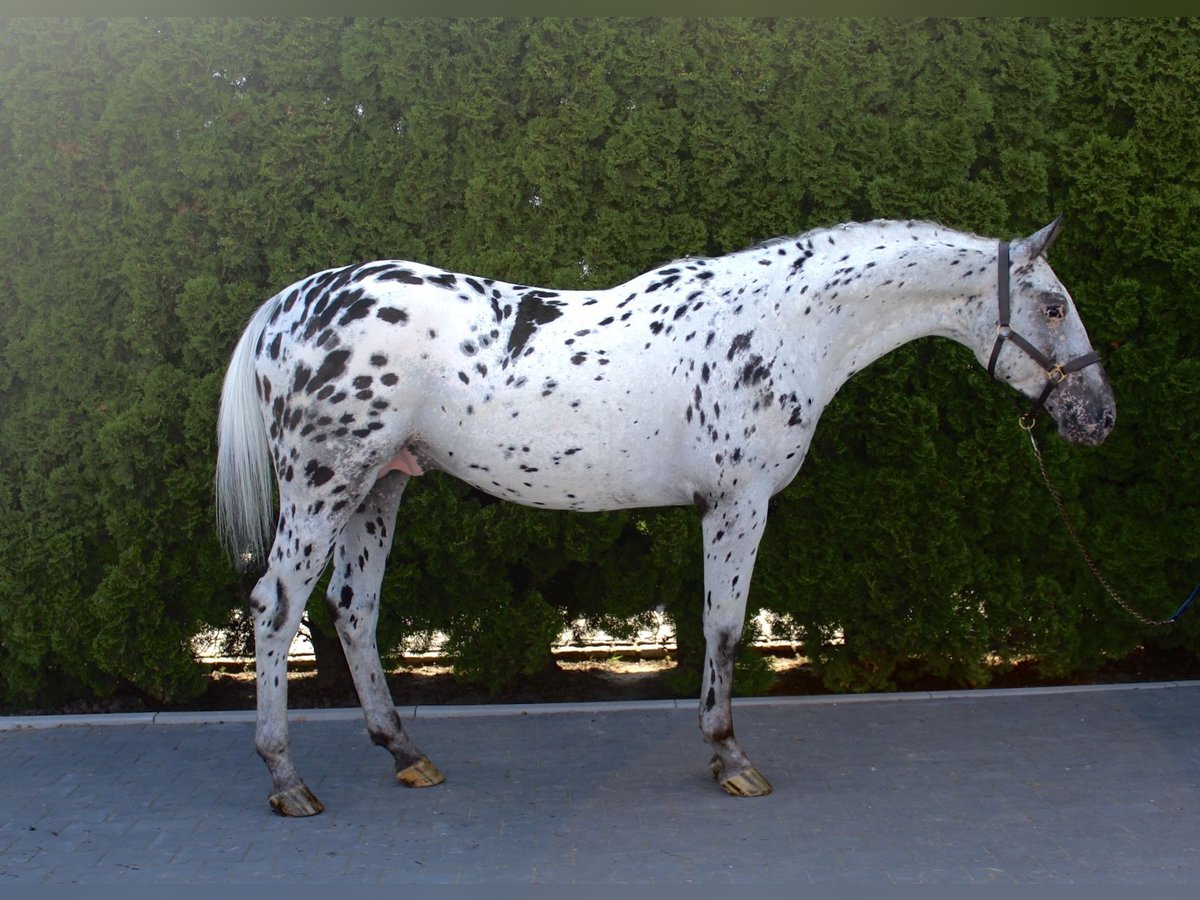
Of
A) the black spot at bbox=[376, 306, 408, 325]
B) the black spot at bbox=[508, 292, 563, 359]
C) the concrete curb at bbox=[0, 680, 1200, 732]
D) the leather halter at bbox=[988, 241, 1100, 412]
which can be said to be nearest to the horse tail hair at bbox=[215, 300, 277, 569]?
the black spot at bbox=[376, 306, 408, 325]

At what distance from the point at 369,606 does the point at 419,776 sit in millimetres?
724

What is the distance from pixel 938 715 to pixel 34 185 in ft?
17.2

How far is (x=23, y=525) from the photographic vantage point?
595 centimetres

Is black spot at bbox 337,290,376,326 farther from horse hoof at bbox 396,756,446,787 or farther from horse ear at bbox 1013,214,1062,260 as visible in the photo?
horse ear at bbox 1013,214,1062,260

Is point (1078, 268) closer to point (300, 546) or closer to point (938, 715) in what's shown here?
point (938, 715)

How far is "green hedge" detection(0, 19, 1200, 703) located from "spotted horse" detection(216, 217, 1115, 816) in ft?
4.45

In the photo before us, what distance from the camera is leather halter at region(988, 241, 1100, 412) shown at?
430cm

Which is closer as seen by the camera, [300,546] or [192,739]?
[300,546]

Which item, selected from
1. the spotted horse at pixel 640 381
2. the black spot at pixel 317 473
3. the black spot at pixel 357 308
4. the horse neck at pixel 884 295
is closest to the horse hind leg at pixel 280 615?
the spotted horse at pixel 640 381

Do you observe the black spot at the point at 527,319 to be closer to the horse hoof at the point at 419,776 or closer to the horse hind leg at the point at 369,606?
the horse hind leg at the point at 369,606

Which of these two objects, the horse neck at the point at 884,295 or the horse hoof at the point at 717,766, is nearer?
the horse neck at the point at 884,295

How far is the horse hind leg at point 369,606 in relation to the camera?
483cm

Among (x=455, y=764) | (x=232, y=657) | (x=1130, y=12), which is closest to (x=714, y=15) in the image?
(x=1130, y=12)

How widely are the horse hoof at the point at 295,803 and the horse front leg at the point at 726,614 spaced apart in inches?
60.5
